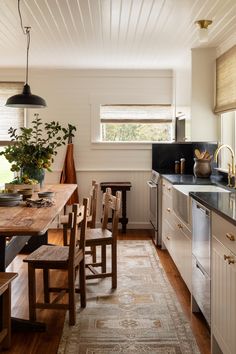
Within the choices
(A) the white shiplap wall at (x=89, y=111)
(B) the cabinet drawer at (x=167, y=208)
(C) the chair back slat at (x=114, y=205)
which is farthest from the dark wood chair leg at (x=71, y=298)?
(A) the white shiplap wall at (x=89, y=111)

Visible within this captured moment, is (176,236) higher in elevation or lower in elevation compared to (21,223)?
lower

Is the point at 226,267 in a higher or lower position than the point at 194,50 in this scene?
lower

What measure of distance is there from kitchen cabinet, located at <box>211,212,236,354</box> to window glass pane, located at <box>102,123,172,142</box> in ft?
13.9

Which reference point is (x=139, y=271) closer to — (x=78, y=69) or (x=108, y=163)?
(x=108, y=163)

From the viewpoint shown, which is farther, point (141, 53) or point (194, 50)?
point (141, 53)

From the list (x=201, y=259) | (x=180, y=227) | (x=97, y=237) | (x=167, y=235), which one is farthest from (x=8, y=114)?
(x=201, y=259)

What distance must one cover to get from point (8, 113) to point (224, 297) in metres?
5.05

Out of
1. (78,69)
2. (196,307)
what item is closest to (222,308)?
(196,307)

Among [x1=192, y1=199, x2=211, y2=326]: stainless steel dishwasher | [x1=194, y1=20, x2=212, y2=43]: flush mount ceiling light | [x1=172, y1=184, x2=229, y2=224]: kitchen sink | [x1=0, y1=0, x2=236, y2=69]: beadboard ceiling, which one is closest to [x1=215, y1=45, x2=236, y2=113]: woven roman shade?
[x1=0, y1=0, x2=236, y2=69]: beadboard ceiling

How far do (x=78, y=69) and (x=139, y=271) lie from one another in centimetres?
346

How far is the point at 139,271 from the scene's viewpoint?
4320mm

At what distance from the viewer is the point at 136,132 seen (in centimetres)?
670

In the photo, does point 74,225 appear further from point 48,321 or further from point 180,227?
point 180,227

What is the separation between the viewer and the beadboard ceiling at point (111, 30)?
3600 millimetres
